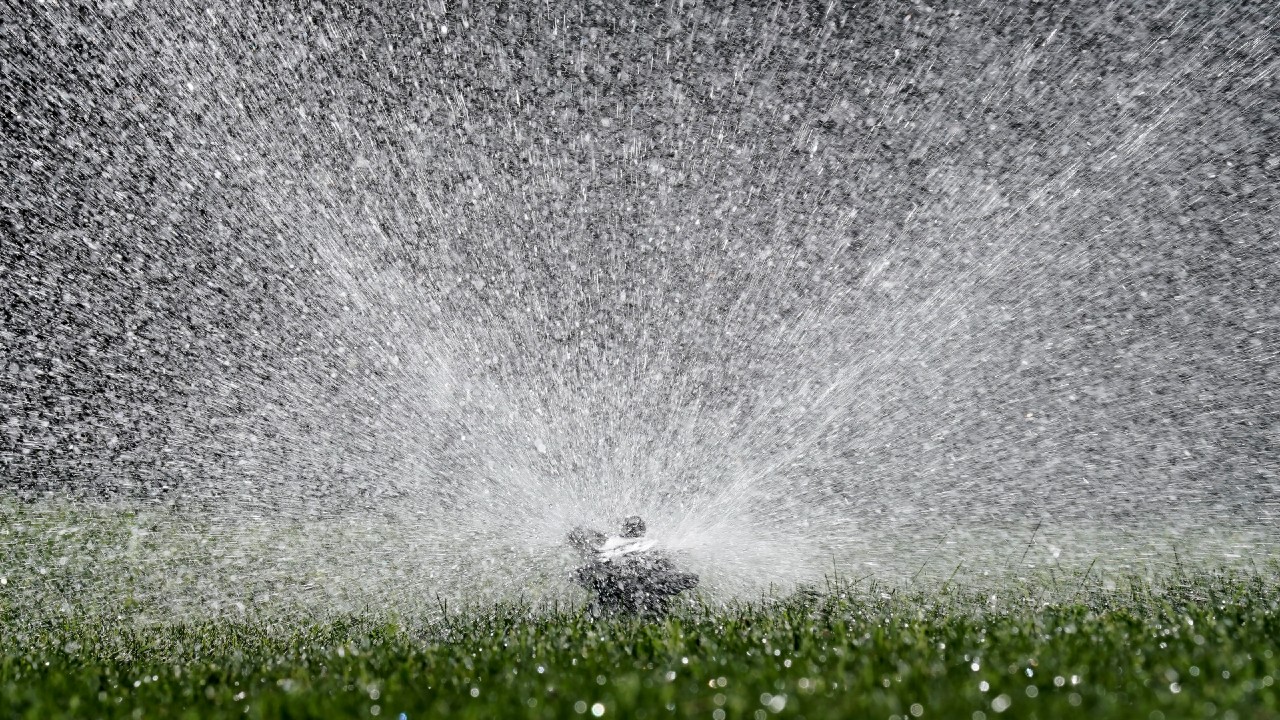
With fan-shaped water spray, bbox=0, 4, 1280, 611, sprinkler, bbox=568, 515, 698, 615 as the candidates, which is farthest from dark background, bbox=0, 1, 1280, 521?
sprinkler, bbox=568, 515, 698, 615

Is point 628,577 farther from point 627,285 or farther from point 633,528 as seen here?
point 627,285

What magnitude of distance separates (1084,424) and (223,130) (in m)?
12.1

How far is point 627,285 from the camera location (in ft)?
55.8

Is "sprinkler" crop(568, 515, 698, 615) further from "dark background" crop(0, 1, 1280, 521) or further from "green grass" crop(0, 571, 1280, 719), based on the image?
"dark background" crop(0, 1, 1280, 521)

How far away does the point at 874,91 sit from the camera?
16219mm

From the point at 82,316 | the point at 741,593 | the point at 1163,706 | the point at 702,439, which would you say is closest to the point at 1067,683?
the point at 1163,706

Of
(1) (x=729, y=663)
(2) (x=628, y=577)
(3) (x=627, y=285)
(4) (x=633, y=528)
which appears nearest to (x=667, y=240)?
(3) (x=627, y=285)

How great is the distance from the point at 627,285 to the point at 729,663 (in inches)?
564

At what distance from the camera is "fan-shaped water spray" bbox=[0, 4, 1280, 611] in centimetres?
877

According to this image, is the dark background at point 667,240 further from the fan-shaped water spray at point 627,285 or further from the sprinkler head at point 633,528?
the sprinkler head at point 633,528

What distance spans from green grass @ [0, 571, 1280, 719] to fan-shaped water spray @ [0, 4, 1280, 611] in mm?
1980

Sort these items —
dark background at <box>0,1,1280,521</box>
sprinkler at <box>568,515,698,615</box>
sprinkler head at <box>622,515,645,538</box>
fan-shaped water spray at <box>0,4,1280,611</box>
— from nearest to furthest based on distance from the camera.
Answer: sprinkler at <box>568,515,698,615</box> → sprinkler head at <box>622,515,645,538</box> → fan-shaped water spray at <box>0,4,1280,611</box> → dark background at <box>0,1,1280,521</box>

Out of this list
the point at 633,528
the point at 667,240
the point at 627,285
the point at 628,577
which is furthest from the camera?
the point at 627,285

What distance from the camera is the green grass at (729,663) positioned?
2377 mm
